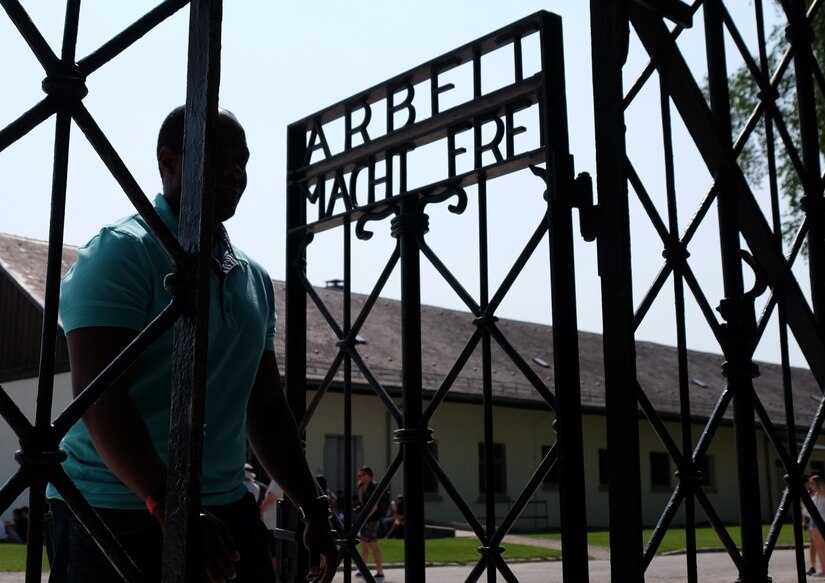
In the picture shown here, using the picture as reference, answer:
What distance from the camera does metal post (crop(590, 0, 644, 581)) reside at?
307 cm

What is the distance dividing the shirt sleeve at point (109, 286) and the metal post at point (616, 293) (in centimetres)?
137

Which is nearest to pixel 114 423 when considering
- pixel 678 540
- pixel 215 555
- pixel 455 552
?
pixel 215 555

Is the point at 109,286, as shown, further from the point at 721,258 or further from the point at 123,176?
the point at 721,258

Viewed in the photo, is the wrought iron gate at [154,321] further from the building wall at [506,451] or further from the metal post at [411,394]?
the building wall at [506,451]

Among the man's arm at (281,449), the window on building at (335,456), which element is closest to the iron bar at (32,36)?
the man's arm at (281,449)

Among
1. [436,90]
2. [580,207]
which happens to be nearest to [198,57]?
[580,207]

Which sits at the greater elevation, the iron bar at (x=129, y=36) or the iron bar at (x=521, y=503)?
the iron bar at (x=129, y=36)

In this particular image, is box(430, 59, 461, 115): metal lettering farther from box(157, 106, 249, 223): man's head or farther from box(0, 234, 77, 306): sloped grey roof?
box(0, 234, 77, 306): sloped grey roof

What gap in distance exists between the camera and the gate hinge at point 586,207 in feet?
10.6

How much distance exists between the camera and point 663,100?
357 cm

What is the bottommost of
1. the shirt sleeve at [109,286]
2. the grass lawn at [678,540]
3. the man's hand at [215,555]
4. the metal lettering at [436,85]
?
the grass lawn at [678,540]

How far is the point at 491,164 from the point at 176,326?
2.00 metres

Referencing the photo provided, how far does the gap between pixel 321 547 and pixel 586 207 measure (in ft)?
4.42

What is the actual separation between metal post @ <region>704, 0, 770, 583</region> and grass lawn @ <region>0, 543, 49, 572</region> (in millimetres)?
11929
